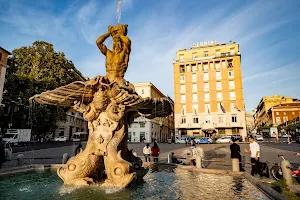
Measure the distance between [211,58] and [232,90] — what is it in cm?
892

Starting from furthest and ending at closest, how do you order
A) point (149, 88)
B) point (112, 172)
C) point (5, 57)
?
point (149, 88) → point (5, 57) → point (112, 172)

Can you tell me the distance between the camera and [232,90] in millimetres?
46906

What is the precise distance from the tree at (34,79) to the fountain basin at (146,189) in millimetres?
25117

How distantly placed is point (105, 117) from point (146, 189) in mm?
2164

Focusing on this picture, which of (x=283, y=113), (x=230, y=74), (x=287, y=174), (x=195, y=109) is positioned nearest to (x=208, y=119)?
(x=195, y=109)

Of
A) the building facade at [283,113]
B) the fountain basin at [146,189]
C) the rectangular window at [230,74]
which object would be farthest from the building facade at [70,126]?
the building facade at [283,113]

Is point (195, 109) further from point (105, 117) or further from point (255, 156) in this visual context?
point (105, 117)

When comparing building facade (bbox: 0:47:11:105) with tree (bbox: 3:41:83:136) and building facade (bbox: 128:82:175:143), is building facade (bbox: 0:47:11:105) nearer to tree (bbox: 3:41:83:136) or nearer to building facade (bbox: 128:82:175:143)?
tree (bbox: 3:41:83:136)

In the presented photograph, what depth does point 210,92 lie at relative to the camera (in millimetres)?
48000

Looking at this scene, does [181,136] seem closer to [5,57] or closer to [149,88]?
[149,88]

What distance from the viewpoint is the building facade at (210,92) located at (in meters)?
45.6

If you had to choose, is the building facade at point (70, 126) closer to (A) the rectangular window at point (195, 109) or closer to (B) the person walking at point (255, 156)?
(A) the rectangular window at point (195, 109)

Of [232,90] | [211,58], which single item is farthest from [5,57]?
[232,90]

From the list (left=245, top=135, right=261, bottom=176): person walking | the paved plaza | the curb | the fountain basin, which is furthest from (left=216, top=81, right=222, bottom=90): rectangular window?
the curb
